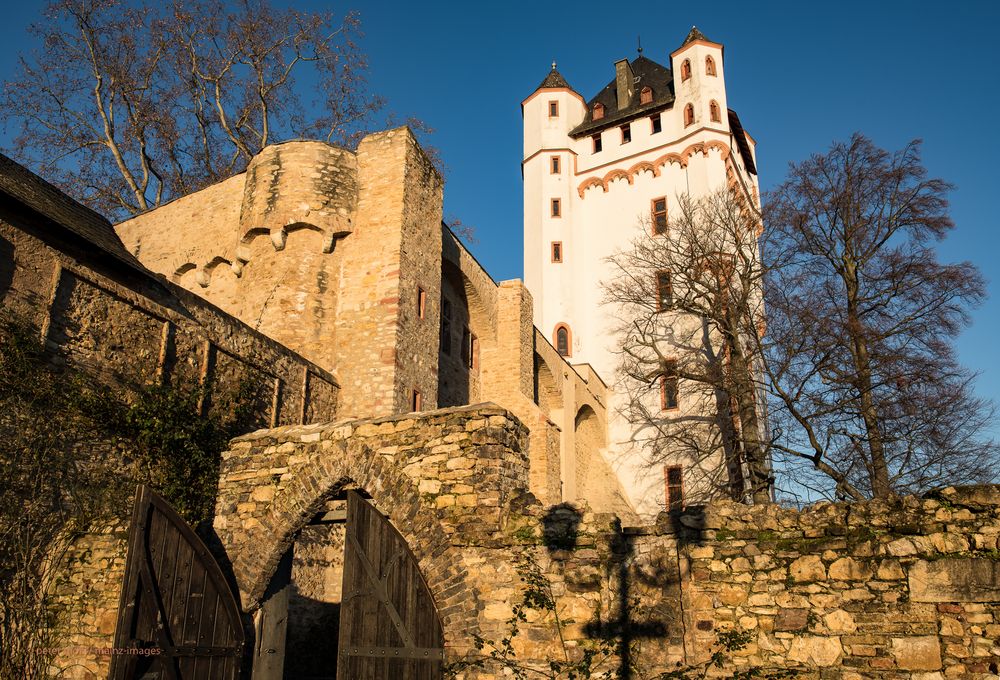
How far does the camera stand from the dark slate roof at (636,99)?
107 ft

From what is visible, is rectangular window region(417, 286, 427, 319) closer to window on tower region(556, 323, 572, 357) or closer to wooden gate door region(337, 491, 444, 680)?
wooden gate door region(337, 491, 444, 680)

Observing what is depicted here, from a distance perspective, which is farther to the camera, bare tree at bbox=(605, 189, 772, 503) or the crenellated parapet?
bare tree at bbox=(605, 189, 772, 503)

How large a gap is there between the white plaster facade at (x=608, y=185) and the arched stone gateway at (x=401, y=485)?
20.5 meters

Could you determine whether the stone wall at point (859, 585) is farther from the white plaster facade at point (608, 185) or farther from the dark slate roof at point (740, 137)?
the dark slate roof at point (740, 137)

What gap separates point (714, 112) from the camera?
98.6 feet

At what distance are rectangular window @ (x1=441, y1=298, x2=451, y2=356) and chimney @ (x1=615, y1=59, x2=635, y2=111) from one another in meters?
18.9

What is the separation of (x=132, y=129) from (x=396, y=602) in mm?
23239

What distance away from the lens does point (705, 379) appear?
55.3 feet

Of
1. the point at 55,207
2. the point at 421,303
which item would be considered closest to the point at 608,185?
the point at 421,303

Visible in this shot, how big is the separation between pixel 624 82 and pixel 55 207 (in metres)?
29.9

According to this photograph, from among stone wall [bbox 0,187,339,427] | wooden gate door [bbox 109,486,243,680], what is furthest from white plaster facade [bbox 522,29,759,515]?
wooden gate door [bbox 109,486,243,680]

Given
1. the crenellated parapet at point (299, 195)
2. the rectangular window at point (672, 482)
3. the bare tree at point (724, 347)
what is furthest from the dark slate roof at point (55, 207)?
the rectangular window at point (672, 482)

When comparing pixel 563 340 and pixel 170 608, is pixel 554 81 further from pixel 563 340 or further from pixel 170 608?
pixel 170 608

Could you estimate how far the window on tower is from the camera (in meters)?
30.2
